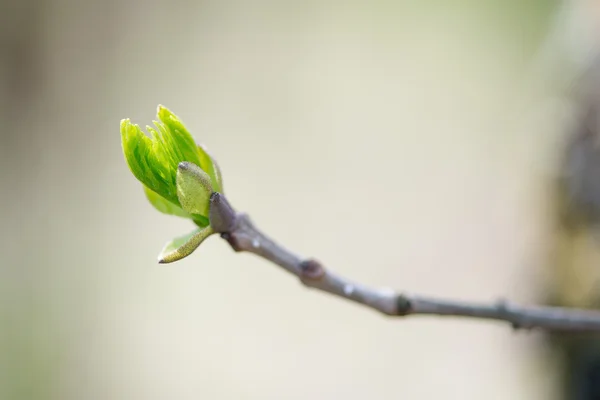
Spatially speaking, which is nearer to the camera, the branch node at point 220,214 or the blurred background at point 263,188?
the branch node at point 220,214

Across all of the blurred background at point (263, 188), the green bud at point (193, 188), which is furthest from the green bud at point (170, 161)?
the blurred background at point (263, 188)

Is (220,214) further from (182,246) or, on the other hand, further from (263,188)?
(263,188)

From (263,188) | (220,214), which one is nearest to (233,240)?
(220,214)

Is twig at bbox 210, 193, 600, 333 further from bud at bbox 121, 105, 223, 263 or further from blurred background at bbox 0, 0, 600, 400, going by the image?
blurred background at bbox 0, 0, 600, 400

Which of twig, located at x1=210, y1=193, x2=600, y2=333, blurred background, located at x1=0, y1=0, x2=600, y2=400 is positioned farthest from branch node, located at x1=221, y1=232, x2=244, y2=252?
blurred background, located at x1=0, y1=0, x2=600, y2=400

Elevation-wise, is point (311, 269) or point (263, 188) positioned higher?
point (263, 188)

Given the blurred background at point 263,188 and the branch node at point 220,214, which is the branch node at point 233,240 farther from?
the blurred background at point 263,188

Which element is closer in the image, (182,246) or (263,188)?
(182,246)
